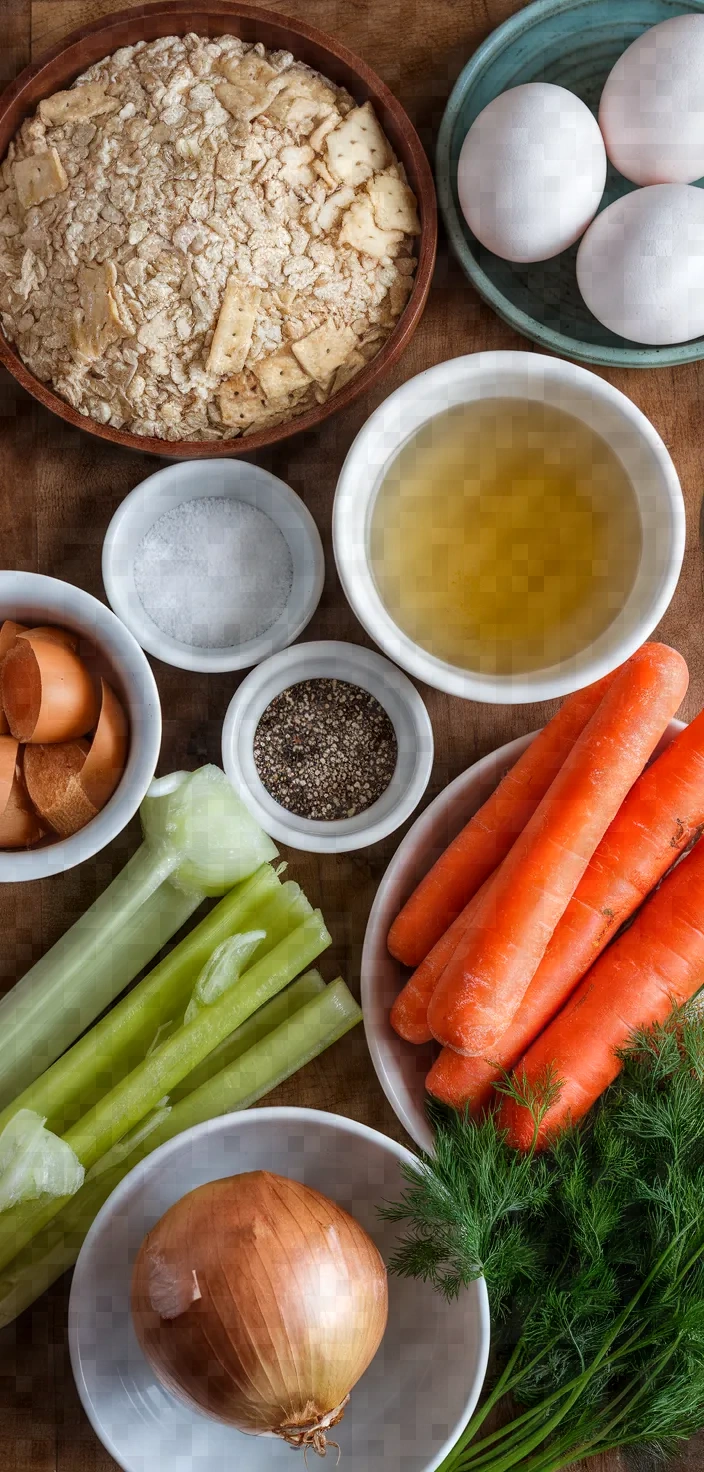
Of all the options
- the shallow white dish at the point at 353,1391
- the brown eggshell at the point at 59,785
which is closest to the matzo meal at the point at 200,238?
the brown eggshell at the point at 59,785

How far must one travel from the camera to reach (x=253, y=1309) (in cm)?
93

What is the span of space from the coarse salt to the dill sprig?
0.57 m

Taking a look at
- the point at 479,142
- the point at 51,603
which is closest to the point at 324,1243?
the point at 51,603

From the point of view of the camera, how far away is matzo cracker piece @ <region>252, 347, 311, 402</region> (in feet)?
3.82

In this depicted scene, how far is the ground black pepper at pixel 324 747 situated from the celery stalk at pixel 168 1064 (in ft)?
0.45

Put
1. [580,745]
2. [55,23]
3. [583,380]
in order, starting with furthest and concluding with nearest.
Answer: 1. [55,23]
2. [580,745]
3. [583,380]

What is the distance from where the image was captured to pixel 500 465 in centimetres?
119

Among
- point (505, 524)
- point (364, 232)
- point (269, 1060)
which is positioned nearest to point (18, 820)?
point (269, 1060)

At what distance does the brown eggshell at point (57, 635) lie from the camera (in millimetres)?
1134

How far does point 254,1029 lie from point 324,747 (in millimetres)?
325

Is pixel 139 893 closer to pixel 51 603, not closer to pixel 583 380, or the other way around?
pixel 51 603

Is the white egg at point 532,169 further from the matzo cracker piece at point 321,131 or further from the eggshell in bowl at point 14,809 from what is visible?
the eggshell in bowl at point 14,809

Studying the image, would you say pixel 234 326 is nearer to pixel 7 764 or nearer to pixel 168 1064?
pixel 7 764

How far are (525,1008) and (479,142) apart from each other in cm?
90
